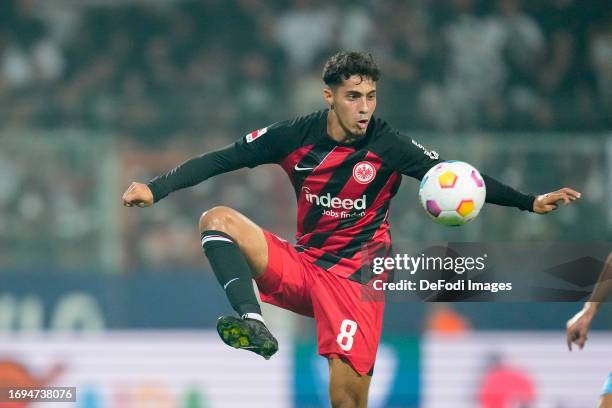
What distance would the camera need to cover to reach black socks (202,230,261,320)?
5.35 m

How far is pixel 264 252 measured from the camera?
5.69m

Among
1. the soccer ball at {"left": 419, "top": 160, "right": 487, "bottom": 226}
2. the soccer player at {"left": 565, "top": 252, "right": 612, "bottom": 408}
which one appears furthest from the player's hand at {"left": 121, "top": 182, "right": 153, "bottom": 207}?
the soccer player at {"left": 565, "top": 252, "right": 612, "bottom": 408}

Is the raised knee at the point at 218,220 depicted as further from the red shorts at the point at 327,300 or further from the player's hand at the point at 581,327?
the player's hand at the point at 581,327

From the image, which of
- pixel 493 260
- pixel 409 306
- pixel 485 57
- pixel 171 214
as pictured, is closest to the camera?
pixel 493 260

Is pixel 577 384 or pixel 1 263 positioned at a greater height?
pixel 1 263

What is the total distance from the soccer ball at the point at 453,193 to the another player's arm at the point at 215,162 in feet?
2.84

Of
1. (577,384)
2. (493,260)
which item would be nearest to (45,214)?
(493,260)

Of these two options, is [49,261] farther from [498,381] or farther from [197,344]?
[498,381]

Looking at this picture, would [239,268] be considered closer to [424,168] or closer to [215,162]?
[215,162]

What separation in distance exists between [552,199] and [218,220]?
176 centimetres

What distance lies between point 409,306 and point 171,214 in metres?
2.41

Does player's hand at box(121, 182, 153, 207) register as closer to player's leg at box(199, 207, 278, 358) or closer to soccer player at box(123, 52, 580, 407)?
soccer player at box(123, 52, 580, 407)

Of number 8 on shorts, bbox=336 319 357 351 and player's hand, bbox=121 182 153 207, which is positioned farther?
number 8 on shorts, bbox=336 319 357 351

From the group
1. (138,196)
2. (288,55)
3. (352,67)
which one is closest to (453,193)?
(352,67)
